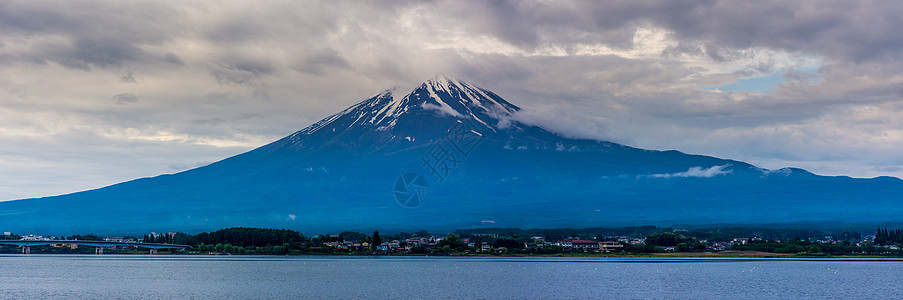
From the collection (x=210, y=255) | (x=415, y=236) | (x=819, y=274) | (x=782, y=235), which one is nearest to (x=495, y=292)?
(x=819, y=274)

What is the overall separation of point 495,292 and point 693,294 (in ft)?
43.9

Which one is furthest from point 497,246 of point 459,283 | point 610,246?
point 459,283

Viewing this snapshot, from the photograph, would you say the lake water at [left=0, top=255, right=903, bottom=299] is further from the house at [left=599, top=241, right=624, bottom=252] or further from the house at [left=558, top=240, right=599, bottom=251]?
the house at [left=558, top=240, right=599, bottom=251]

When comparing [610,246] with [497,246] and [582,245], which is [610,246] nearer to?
[582,245]

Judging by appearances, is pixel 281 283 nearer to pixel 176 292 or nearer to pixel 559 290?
pixel 176 292

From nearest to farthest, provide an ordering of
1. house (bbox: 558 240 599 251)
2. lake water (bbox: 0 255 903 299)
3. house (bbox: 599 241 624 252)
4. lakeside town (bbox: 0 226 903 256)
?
lake water (bbox: 0 255 903 299) → lakeside town (bbox: 0 226 903 256) → house (bbox: 599 241 624 252) → house (bbox: 558 240 599 251)

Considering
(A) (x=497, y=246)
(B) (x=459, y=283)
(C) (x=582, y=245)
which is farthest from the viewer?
(C) (x=582, y=245)

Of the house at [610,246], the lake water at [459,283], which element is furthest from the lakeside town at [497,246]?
the lake water at [459,283]

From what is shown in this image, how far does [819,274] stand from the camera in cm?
8194

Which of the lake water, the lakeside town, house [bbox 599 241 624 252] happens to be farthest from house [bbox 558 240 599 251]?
the lake water

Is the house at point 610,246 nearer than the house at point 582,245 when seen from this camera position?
Yes

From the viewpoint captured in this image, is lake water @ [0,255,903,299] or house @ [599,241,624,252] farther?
house @ [599,241,624,252]

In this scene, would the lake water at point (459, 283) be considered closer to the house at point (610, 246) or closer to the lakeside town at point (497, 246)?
the lakeside town at point (497, 246)

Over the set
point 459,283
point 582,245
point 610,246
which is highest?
point 582,245
